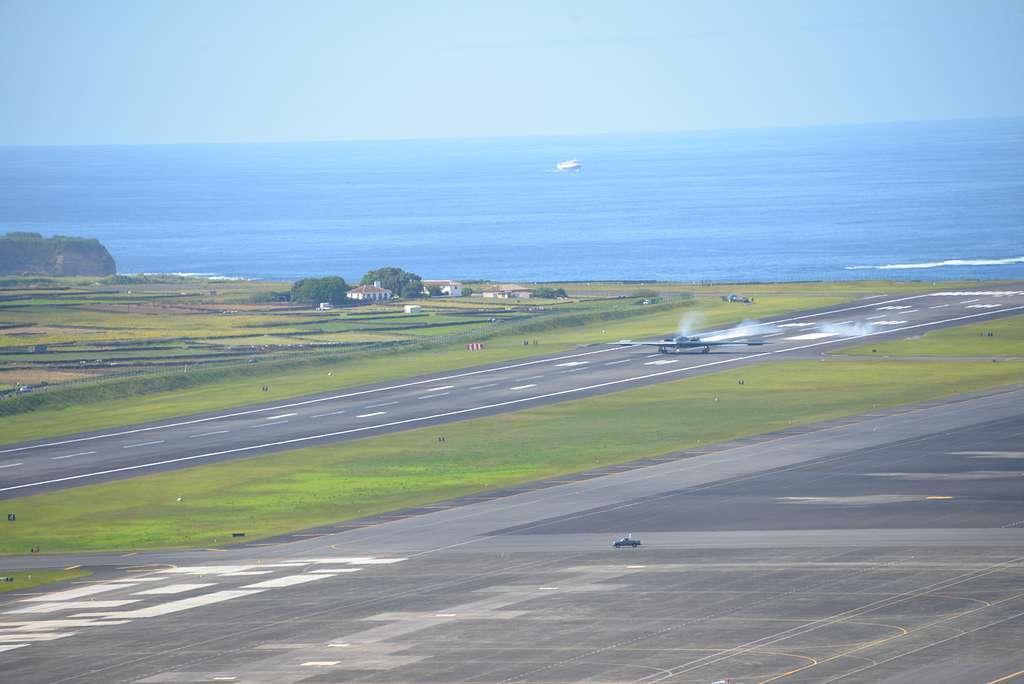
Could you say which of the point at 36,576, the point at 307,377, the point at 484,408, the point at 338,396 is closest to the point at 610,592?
the point at 36,576

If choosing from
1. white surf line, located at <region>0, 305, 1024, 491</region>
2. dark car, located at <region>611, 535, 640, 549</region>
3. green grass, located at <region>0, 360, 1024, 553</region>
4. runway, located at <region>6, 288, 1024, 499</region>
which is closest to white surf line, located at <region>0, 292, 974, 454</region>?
runway, located at <region>6, 288, 1024, 499</region>

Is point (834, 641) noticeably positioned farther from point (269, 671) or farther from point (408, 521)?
point (408, 521)

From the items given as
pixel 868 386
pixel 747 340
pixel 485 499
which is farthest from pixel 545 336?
pixel 485 499

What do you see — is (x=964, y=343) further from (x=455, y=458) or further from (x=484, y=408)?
(x=455, y=458)

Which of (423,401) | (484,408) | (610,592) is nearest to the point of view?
(610,592)

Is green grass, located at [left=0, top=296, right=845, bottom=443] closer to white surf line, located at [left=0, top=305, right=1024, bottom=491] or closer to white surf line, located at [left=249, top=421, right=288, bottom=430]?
white surf line, located at [left=249, top=421, right=288, bottom=430]

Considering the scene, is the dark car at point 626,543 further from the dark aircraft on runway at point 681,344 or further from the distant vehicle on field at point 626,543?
the dark aircraft on runway at point 681,344

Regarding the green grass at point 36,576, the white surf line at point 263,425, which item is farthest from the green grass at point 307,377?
the green grass at point 36,576
